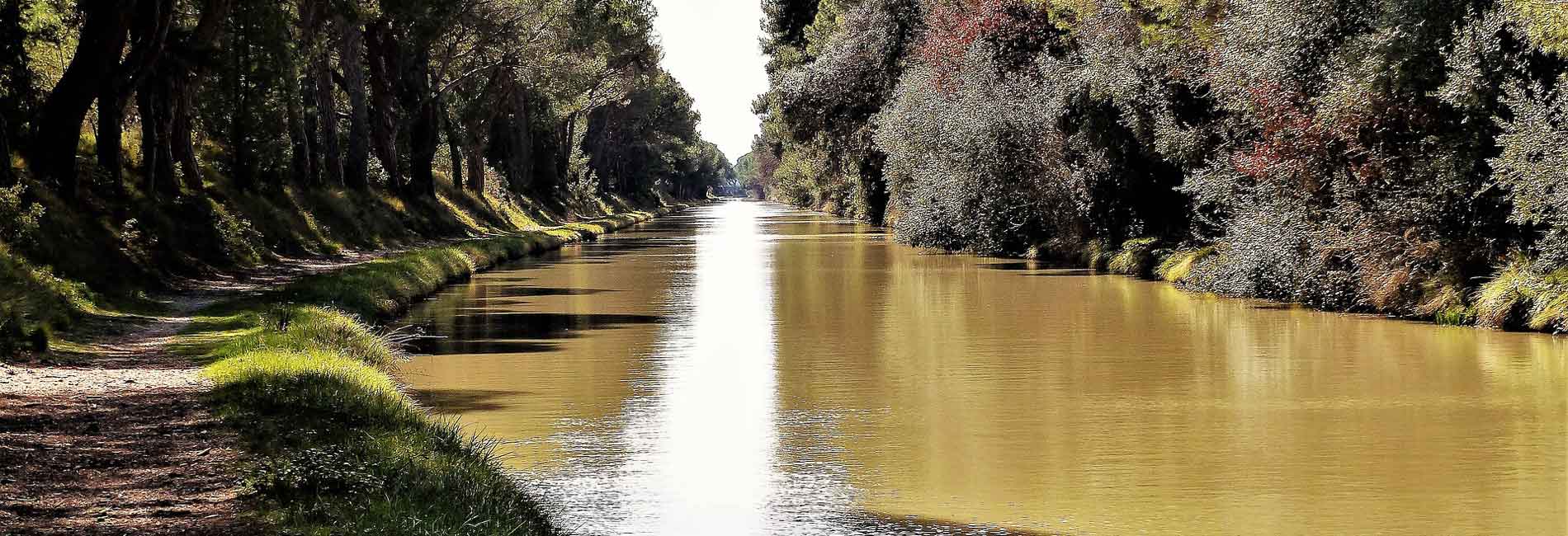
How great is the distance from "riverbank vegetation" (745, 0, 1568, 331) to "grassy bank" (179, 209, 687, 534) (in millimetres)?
14808

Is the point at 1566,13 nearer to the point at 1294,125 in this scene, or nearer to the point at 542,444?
the point at 1294,125

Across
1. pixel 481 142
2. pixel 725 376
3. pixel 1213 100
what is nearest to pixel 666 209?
pixel 481 142

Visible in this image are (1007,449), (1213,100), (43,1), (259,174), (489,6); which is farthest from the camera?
(489,6)

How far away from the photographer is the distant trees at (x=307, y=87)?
27469 millimetres

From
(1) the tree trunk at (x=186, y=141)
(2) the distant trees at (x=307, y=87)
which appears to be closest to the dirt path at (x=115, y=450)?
(2) the distant trees at (x=307, y=87)

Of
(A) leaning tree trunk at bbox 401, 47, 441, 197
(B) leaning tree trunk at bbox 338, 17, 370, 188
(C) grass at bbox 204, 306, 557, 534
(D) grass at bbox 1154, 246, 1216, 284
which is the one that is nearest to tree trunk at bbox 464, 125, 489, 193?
(A) leaning tree trunk at bbox 401, 47, 441, 197

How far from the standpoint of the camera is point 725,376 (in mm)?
20422

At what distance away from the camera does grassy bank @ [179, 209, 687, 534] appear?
9.81 m

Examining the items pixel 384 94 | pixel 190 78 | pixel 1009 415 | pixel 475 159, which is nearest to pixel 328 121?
pixel 384 94

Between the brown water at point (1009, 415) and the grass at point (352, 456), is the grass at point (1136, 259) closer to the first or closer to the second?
the brown water at point (1009, 415)

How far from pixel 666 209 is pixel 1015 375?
125 m

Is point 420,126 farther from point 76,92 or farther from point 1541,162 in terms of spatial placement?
point 1541,162

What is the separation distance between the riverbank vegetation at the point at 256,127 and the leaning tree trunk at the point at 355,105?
2.6 inches

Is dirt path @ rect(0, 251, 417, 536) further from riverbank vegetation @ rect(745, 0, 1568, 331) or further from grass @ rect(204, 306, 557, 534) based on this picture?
riverbank vegetation @ rect(745, 0, 1568, 331)
